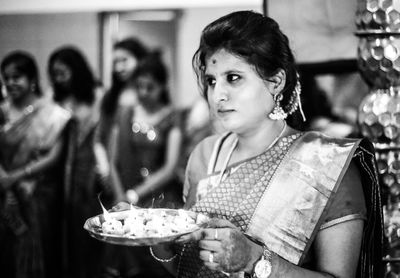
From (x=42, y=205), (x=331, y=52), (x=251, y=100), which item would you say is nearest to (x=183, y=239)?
(x=251, y=100)

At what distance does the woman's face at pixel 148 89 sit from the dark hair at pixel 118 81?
0.47 feet

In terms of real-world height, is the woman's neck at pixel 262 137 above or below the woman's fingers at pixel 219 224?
above

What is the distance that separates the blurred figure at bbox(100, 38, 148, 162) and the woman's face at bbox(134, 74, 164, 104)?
2.8 inches

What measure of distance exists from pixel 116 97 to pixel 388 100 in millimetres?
3407

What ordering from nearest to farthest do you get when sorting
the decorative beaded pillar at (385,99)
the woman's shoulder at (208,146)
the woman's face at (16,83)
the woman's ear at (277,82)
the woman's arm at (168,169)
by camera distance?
1. the woman's ear at (277,82)
2. the decorative beaded pillar at (385,99)
3. the woman's shoulder at (208,146)
4. the woman's face at (16,83)
5. the woman's arm at (168,169)

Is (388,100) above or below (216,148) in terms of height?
above

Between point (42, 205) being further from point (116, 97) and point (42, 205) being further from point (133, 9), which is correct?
point (133, 9)

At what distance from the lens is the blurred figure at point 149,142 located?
5.25 meters

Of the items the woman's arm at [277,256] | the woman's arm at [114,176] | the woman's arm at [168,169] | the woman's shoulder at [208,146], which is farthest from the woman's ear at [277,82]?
the woman's arm at [114,176]

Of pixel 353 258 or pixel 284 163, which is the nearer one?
pixel 353 258

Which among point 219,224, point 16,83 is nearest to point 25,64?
point 16,83

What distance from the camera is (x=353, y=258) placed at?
200 cm

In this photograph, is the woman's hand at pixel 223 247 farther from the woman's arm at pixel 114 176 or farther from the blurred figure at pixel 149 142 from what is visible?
the woman's arm at pixel 114 176

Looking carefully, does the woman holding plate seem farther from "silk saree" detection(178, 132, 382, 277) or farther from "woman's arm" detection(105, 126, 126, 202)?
"woman's arm" detection(105, 126, 126, 202)
